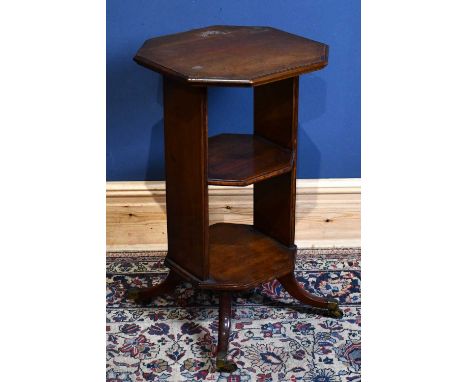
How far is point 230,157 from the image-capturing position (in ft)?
8.42

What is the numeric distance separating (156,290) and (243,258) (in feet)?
1.05

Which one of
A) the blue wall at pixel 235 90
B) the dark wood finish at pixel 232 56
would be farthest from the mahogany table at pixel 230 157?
the blue wall at pixel 235 90

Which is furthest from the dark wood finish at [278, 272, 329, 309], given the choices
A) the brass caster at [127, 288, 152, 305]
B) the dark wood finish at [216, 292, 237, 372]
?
the brass caster at [127, 288, 152, 305]

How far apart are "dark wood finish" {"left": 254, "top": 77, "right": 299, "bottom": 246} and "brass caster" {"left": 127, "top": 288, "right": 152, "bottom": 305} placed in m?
0.44

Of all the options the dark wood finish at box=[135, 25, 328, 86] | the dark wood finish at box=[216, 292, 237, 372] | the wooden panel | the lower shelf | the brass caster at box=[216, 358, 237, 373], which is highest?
the dark wood finish at box=[135, 25, 328, 86]

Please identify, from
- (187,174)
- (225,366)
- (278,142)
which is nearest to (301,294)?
(225,366)

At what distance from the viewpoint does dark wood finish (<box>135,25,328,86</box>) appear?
222 centimetres

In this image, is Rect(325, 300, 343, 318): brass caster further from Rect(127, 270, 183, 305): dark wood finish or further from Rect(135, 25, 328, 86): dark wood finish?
Rect(135, 25, 328, 86): dark wood finish

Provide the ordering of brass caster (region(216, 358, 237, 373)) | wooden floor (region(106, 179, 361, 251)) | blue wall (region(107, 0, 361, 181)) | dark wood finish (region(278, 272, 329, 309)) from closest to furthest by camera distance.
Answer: brass caster (region(216, 358, 237, 373))
dark wood finish (region(278, 272, 329, 309))
blue wall (region(107, 0, 361, 181))
wooden floor (region(106, 179, 361, 251))

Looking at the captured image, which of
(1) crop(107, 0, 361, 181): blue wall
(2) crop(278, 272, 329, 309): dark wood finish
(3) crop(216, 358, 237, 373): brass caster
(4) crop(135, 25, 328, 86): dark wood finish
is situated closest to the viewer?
(4) crop(135, 25, 328, 86): dark wood finish

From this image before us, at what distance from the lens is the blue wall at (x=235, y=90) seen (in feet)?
9.45

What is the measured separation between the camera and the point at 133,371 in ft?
8.25

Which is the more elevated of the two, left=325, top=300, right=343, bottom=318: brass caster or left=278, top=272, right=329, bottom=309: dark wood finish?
left=278, top=272, right=329, bottom=309: dark wood finish

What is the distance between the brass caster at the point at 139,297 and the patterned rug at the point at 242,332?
0.07ft
